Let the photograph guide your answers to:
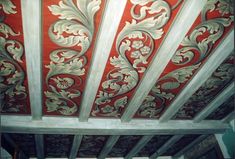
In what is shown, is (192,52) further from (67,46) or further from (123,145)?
(123,145)

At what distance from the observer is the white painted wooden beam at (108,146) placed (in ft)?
16.4

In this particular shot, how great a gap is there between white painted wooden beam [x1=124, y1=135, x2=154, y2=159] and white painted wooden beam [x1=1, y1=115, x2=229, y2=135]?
46 cm

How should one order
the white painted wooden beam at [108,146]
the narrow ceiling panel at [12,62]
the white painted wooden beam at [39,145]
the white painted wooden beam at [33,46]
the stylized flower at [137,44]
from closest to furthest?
the white painted wooden beam at [33,46], the narrow ceiling panel at [12,62], the stylized flower at [137,44], the white painted wooden beam at [39,145], the white painted wooden beam at [108,146]

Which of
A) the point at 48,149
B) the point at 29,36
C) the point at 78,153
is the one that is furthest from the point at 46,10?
the point at 78,153

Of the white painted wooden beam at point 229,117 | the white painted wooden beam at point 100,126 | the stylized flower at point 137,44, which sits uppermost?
the stylized flower at point 137,44

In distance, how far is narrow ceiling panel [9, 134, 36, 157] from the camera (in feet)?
15.5

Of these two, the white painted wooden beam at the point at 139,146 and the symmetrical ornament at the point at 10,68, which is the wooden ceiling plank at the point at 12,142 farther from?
the white painted wooden beam at the point at 139,146

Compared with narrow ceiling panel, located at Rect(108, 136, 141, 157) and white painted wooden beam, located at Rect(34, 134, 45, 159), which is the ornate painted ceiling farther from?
narrow ceiling panel, located at Rect(108, 136, 141, 157)

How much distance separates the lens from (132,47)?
2.77m

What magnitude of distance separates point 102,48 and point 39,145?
3.47m

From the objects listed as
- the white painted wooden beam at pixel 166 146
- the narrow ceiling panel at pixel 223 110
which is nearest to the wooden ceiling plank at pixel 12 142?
the white painted wooden beam at pixel 166 146

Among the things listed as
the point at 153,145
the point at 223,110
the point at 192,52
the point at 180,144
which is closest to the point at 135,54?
the point at 192,52

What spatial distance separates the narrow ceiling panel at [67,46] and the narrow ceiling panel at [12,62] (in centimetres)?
27

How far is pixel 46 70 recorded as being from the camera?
304 cm
